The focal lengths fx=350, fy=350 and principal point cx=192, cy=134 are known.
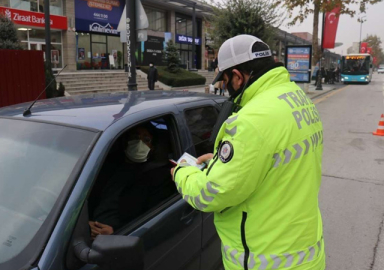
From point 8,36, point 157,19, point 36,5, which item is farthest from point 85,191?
point 157,19

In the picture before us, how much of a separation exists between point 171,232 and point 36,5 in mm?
24452

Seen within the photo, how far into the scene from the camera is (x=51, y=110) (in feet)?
7.28

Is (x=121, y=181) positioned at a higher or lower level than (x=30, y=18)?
lower

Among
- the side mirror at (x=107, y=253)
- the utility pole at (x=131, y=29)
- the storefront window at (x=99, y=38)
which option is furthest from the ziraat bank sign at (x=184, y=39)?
the side mirror at (x=107, y=253)

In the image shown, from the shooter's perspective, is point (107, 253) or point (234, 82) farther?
point (234, 82)

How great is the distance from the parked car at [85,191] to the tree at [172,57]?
2283cm

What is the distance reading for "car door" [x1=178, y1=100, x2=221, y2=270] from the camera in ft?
8.09

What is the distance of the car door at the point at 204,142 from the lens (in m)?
2.47

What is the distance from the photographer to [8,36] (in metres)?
10.9

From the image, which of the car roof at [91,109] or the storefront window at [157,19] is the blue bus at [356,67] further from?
the car roof at [91,109]

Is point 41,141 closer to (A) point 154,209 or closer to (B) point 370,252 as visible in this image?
(A) point 154,209

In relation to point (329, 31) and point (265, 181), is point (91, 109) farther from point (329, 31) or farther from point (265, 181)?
point (329, 31)

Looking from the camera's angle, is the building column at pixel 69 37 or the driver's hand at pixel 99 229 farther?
the building column at pixel 69 37

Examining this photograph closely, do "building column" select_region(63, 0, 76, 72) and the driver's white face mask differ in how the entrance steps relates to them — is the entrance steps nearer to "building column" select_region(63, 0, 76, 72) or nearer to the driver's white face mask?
"building column" select_region(63, 0, 76, 72)
